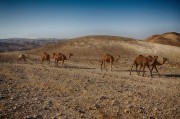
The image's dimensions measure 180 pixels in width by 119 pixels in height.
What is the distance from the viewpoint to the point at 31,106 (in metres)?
11.4

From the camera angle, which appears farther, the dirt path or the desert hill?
the desert hill

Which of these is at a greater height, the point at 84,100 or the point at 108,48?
the point at 108,48

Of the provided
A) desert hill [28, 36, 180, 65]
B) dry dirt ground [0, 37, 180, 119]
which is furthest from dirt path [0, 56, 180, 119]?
desert hill [28, 36, 180, 65]

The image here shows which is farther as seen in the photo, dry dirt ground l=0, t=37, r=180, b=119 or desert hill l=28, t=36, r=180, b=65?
desert hill l=28, t=36, r=180, b=65

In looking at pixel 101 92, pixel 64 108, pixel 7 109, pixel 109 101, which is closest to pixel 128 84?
pixel 101 92

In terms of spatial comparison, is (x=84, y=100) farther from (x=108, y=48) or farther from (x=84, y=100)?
(x=108, y=48)

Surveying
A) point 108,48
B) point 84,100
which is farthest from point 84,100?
point 108,48

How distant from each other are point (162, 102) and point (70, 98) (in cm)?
474

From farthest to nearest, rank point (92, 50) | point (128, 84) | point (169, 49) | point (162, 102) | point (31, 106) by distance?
point (169, 49) → point (92, 50) → point (128, 84) → point (162, 102) → point (31, 106)

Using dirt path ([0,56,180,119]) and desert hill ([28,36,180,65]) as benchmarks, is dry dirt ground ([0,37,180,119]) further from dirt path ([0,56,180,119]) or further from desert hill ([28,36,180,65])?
desert hill ([28,36,180,65])

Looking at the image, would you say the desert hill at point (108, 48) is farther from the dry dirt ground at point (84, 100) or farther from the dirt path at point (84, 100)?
the dry dirt ground at point (84, 100)

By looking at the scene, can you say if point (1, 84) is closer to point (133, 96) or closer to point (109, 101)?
point (109, 101)

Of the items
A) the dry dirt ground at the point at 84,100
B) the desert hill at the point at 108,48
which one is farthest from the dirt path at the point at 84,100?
the desert hill at the point at 108,48

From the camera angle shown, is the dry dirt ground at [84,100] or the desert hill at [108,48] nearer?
the dry dirt ground at [84,100]
